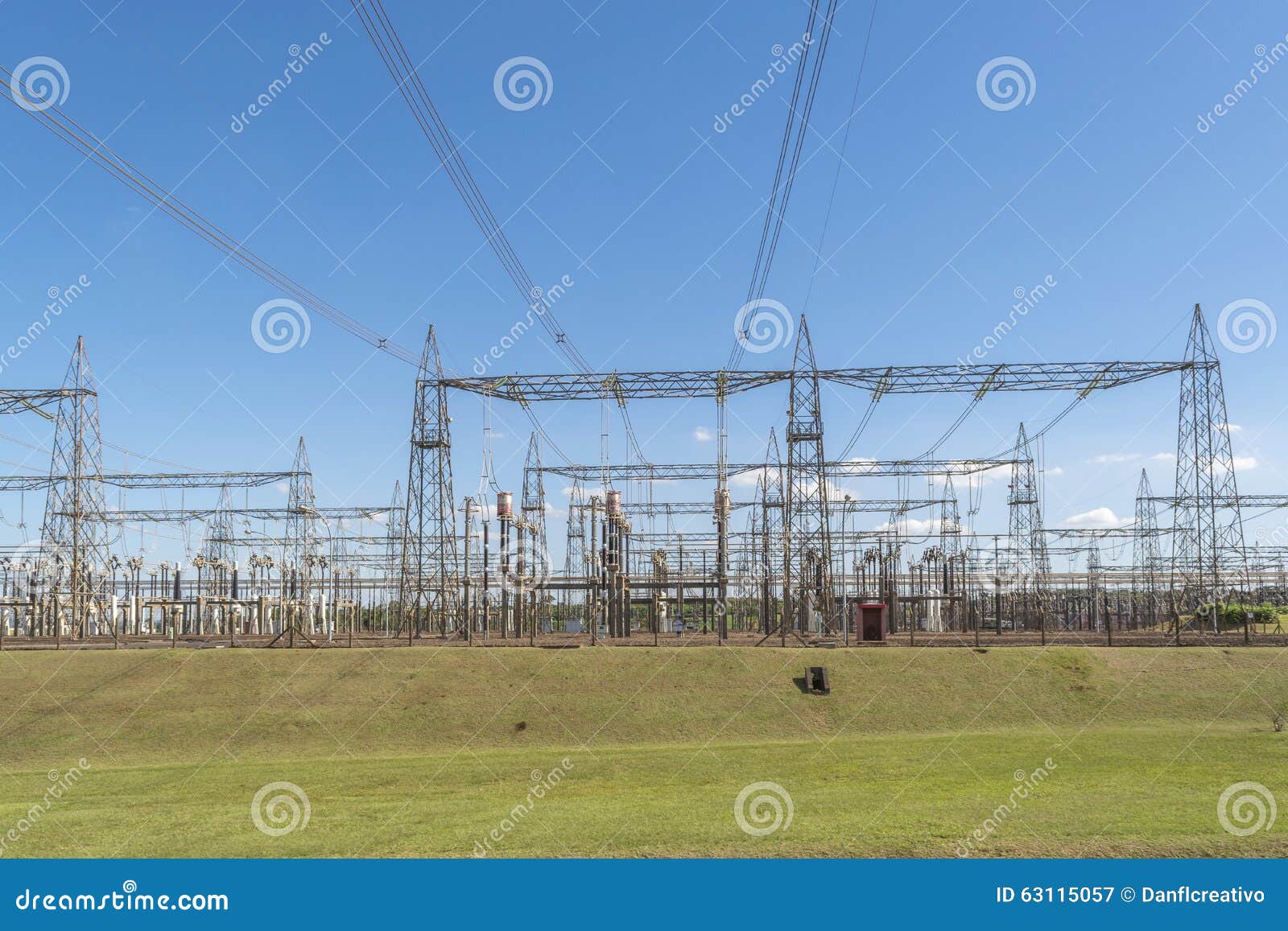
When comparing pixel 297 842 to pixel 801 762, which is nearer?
pixel 297 842

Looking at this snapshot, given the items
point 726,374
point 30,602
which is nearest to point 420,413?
point 726,374

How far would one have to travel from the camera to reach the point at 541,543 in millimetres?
46594

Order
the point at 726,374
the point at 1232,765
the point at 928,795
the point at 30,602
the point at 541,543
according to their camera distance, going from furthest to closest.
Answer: the point at 541,543, the point at 30,602, the point at 726,374, the point at 1232,765, the point at 928,795

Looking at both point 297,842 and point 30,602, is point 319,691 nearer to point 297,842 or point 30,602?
point 297,842

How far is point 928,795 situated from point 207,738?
15.0m

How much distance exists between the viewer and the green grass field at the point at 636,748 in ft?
39.8

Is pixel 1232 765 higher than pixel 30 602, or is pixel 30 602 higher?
pixel 30 602

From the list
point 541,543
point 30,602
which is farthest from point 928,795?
point 30,602

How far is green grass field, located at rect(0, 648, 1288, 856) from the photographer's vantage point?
12141 mm

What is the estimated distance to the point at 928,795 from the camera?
14.2 m

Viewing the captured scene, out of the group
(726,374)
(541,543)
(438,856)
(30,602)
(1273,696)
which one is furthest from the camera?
(541,543)

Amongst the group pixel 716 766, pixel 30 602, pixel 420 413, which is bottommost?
pixel 716 766

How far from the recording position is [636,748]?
65.0ft

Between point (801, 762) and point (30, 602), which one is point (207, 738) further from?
point (30, 602)
